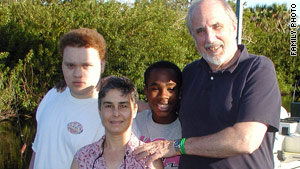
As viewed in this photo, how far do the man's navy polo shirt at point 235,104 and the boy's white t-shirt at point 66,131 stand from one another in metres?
0.60

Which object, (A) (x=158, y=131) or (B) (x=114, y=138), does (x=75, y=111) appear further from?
(A) (x=158, y=131)

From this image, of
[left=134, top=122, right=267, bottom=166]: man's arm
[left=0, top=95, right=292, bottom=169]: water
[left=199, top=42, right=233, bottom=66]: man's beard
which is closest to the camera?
[left=134, top=122, right=267, bottom=166]: man's arm

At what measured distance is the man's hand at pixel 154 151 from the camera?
2.16 m

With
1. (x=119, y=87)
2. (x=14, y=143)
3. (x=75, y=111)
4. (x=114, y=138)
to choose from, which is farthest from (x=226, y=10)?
(x=14, y=143)

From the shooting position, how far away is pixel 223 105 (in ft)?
7.49

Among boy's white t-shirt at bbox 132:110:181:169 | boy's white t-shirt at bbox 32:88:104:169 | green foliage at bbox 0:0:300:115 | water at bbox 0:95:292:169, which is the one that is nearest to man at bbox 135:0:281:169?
boy's white t-shirt at bbox 132:110:181:169

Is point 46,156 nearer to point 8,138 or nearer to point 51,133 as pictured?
point 51,133

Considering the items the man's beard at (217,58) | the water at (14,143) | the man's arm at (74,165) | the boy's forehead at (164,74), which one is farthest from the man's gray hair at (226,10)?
the water at (14,143)

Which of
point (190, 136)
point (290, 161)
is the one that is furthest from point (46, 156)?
point (290, 161)

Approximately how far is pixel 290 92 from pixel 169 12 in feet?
45.0

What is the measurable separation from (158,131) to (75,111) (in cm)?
59

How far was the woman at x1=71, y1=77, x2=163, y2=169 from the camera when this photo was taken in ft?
7.21

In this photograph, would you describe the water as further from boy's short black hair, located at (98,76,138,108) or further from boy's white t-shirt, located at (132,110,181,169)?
boy's short black hair, located at (98,76,138,108)

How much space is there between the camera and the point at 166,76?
273cm
